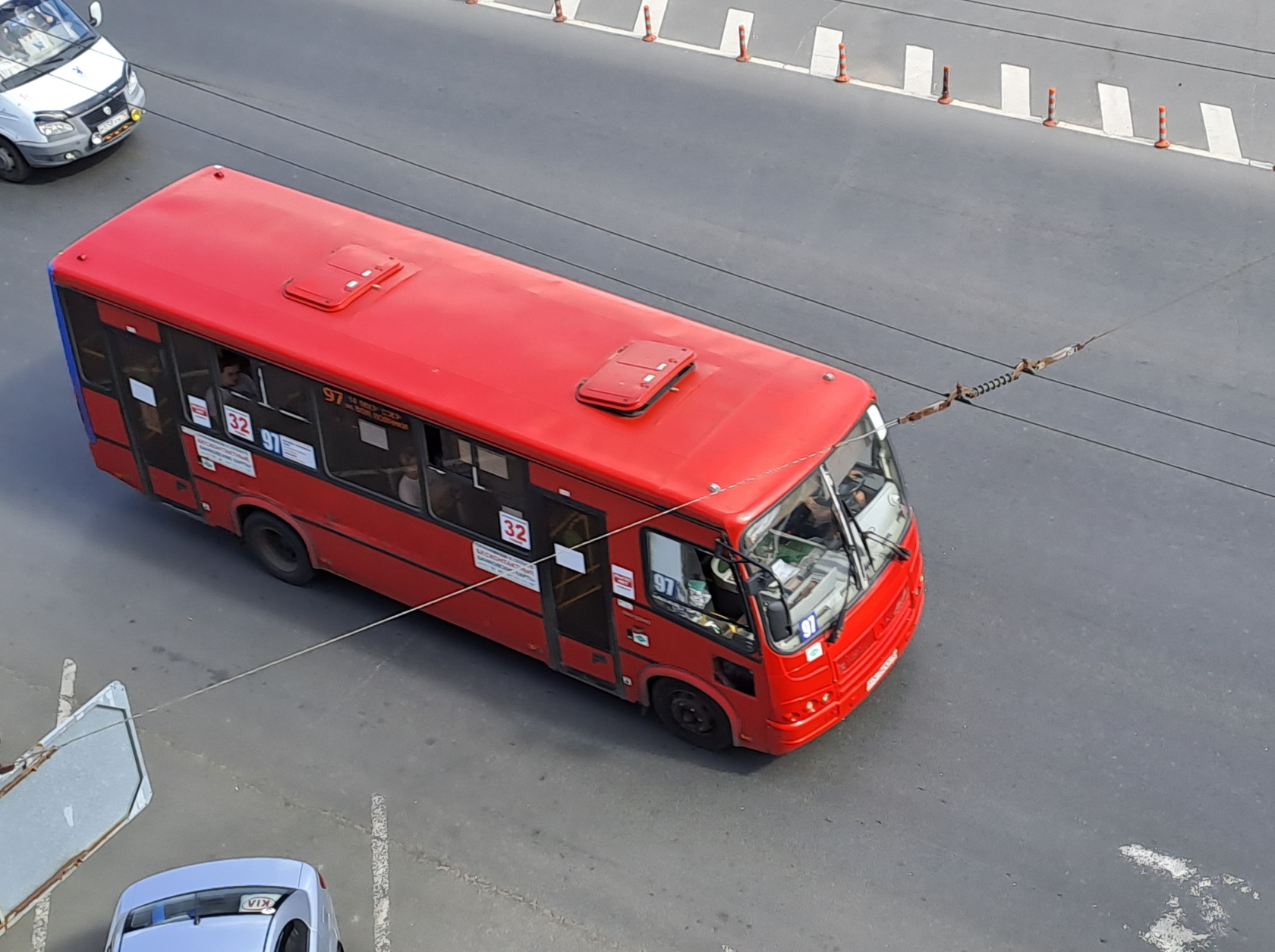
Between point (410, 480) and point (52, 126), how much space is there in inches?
357

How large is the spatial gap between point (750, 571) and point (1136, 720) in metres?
3.56

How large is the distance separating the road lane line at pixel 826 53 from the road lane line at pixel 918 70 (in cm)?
89

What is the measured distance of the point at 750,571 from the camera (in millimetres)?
10156

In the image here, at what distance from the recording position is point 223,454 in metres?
12.7

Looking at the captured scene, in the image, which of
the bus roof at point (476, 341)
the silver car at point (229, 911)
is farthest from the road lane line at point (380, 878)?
the bus roof at point (476, 341)

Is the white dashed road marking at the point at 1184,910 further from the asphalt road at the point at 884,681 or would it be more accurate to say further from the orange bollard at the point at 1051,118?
the orange bollard at the point at 1051,118

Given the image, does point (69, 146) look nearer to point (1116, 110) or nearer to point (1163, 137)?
point (1116, 110)

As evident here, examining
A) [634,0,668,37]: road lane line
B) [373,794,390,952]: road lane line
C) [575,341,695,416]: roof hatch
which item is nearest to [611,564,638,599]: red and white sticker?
[575,341,695,416]: roof hatch

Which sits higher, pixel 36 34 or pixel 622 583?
pixel 36 34

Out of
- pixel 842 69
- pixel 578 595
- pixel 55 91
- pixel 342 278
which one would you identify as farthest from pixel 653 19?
pixel 578 595

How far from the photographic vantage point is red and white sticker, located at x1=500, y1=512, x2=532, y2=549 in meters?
11.1

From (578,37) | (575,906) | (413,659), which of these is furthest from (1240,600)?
(578,37)

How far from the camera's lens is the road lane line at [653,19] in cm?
2089

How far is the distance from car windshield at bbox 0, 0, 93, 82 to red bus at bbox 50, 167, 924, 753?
21.2ft
